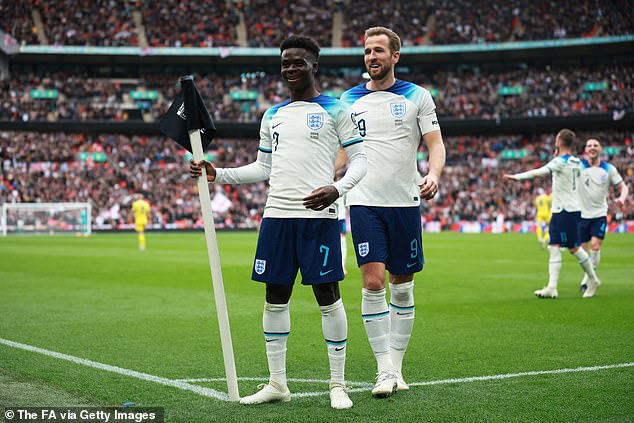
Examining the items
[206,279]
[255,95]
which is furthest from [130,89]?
[206,279]

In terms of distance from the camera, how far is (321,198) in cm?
514

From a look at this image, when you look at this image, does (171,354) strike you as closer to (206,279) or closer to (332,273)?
(332,273)

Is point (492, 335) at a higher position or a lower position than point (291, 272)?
lower

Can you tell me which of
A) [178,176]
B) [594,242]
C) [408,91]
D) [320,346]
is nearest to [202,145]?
[408,91]

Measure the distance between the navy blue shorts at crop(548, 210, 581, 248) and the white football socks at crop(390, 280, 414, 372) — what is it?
6.49 meters

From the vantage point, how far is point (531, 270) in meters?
18.1

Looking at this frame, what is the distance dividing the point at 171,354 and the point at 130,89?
5304 centimetres

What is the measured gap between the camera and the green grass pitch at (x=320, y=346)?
5.29 meters

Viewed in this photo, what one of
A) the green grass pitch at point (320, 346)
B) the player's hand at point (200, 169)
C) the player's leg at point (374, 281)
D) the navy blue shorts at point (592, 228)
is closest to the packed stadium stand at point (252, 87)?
the green grass pitch at point (320, 346)

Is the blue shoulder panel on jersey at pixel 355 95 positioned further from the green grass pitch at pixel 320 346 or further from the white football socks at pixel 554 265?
the white football socks at pixel 554 265

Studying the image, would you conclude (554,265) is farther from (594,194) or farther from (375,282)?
(375,282)

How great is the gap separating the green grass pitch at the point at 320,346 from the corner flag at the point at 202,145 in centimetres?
34

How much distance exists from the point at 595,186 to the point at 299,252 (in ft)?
29.9

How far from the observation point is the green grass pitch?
5.29 m
